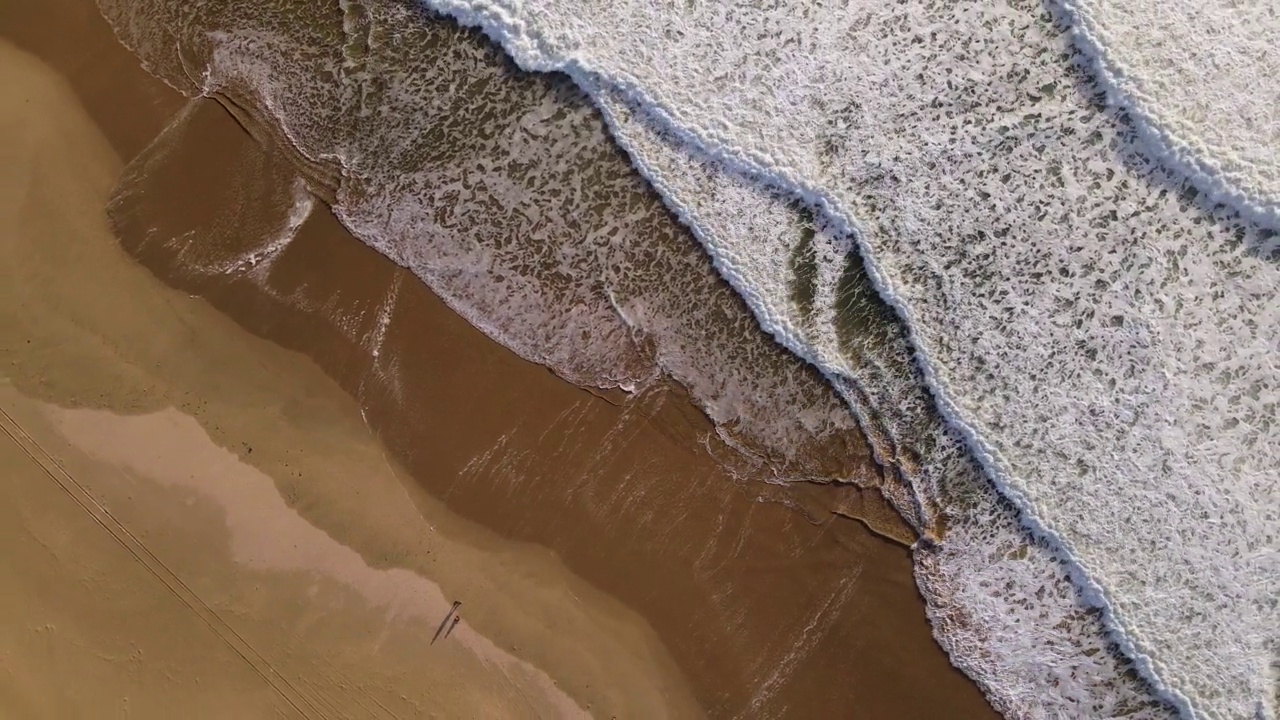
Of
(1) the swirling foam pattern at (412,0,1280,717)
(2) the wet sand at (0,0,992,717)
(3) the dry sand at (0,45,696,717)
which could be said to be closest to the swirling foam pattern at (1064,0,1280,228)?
(1) the swirling foam pattern at (412,0,1280,717)

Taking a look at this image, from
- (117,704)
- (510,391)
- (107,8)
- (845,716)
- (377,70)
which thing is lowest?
(117,704)

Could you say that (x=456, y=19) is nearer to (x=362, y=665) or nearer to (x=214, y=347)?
(x=214, y=347)

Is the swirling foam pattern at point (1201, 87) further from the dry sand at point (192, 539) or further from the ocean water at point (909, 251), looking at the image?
the dry sand at point (192, 539)

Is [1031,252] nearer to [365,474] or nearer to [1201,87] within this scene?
[1201,87]

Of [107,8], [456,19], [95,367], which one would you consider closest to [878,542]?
[456,19]

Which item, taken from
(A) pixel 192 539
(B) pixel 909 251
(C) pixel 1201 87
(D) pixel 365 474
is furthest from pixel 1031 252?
(A) pixel 192 539

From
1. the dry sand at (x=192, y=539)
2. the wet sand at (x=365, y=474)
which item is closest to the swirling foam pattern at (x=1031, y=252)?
the wet sand at (x=365, y=474)
